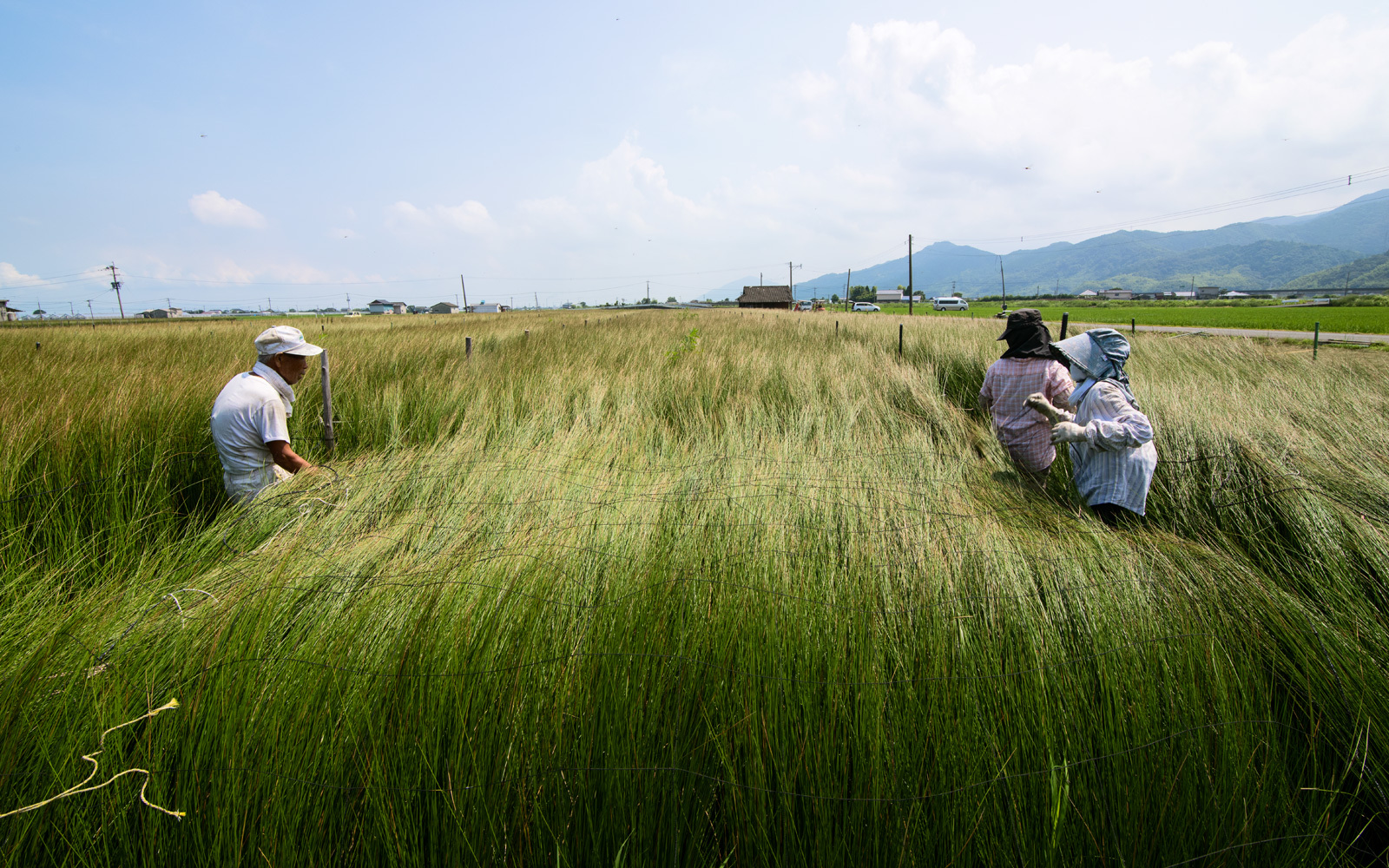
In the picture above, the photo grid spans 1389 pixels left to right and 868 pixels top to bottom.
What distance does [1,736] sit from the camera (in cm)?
110

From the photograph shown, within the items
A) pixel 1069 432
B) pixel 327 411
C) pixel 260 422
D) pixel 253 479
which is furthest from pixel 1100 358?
pixel 327 411

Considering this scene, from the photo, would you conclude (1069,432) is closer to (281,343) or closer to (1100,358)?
(1100,358)

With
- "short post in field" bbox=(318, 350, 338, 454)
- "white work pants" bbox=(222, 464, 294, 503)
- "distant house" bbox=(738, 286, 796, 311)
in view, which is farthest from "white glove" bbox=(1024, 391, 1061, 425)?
"distant house" bbox=(738, 286, 796, 311)

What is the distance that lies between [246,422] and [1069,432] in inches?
167

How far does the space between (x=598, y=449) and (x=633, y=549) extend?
5.14 ft

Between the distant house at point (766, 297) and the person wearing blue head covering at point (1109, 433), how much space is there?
5577 centimetres

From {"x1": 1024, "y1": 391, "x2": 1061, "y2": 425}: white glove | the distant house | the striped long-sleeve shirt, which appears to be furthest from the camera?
the distant house

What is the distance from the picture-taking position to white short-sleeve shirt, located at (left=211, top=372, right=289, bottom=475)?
9.06ft

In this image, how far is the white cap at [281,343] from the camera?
293 centimetres

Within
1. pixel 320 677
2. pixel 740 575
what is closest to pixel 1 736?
pixel 320 677

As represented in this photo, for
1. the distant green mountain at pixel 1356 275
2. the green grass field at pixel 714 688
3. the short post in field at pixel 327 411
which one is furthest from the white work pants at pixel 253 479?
the distant green mountain at pixel 1356 275

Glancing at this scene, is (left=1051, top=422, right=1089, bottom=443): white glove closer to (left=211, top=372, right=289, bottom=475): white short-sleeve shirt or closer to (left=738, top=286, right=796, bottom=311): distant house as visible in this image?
(left=211, top=372, right=289, bottom=475): white short-sleeve shirt

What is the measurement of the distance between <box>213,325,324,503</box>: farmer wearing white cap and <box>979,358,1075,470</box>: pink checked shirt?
4.23m

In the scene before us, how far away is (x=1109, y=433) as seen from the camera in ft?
7.88
